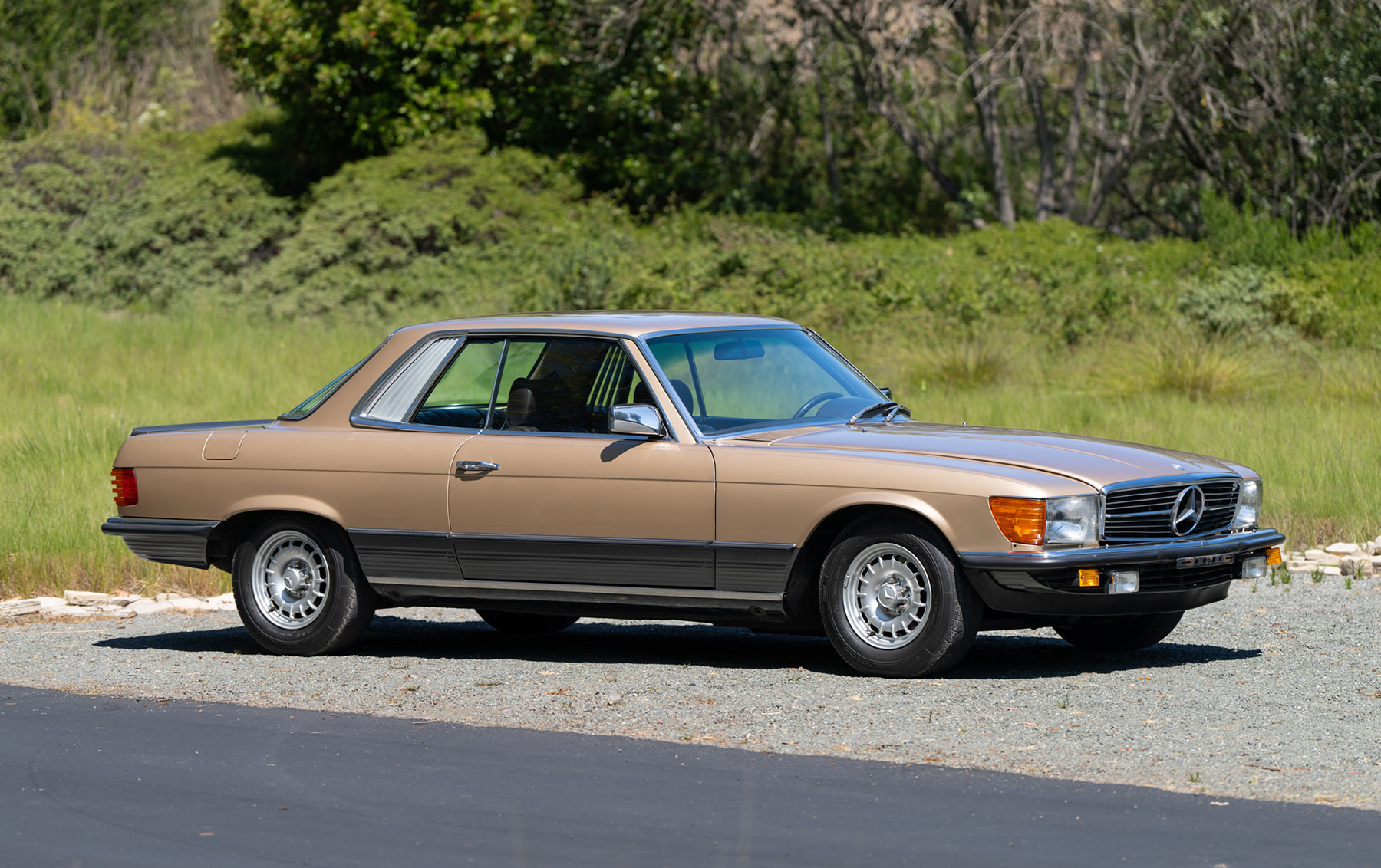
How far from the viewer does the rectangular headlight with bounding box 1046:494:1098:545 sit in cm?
755

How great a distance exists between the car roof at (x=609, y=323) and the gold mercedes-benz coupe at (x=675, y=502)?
0.8 inches

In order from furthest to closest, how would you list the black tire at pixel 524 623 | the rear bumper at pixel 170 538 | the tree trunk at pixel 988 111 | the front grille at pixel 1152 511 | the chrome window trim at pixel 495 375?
the tree trunk at pixel 988 111 < the black tire at pixel 524 623 < the rear bumper at pixel 170 538 < the chrome window trim at pixel 495 375 < the front grille at pixel 1152 511

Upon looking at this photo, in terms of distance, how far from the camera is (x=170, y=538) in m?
9.27

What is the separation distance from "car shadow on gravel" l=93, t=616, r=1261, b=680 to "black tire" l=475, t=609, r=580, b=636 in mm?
63

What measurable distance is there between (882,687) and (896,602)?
368 mm

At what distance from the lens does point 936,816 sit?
5594 millimetres

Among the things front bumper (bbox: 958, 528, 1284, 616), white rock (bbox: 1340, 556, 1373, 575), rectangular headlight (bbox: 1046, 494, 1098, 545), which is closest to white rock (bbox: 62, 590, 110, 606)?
front bumper (bbox: 958, 528, 1284, 616)

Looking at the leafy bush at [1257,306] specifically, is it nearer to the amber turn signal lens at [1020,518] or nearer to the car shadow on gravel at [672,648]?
the car shadow on gravel at [672,648]

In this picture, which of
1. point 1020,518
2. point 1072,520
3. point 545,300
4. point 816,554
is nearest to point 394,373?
point 816,554

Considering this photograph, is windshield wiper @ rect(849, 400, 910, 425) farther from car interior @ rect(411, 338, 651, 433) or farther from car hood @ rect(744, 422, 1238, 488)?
car interior @ rect(411, 338, 651, 433)

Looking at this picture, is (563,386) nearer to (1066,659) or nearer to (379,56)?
(1066,659)

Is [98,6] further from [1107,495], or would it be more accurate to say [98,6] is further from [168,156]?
[1107,495]

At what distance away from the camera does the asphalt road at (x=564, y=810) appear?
5.20 m

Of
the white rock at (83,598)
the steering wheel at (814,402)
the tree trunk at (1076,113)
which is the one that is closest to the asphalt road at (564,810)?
Result: the steering wheel at (814,402)
